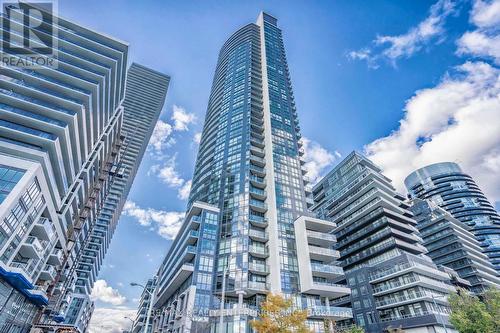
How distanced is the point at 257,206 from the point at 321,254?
16.0 meters

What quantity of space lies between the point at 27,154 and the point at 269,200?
42.6 m

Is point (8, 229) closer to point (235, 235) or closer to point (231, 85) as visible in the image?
point (235, 235)

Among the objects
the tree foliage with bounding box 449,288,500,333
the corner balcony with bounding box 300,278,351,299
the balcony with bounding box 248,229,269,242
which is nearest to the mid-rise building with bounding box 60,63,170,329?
the balcony with bounding box 248,229,269,242

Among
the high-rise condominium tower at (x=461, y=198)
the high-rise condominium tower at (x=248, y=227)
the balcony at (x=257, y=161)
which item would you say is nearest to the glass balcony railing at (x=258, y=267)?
the high-rise condominium tower at (x=248, y=227)

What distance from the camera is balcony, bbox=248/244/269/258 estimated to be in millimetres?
51041

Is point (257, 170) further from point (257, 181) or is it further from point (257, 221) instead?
point (257, 221)

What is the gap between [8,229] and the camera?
3247 centimetres

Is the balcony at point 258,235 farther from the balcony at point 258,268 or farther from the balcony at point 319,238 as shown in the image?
the balcony at point 319,238

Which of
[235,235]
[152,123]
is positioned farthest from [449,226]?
[152,123]

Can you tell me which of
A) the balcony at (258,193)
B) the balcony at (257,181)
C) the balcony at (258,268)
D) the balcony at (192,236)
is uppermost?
the balcony at (257,181)

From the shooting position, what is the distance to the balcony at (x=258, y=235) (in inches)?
2089

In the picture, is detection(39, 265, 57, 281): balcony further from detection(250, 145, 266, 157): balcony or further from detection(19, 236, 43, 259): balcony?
detection(250, 145, 266, 157): balcony

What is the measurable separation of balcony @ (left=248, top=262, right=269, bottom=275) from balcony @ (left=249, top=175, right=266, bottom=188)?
18.3m

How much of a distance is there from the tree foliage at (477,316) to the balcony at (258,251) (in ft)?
98.0
